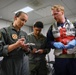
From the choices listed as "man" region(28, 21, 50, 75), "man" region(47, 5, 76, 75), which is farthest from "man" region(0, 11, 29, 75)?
"man" region(28, 21, 50, 75)

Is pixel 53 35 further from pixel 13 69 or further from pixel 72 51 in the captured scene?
pixel 13 69

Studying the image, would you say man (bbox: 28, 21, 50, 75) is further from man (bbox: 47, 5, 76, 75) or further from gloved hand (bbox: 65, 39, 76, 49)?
gloved hand (bbox: 65, 39, 76, 49)

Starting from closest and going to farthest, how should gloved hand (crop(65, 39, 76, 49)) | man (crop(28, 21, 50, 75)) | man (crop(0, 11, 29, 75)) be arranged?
man (crop(0, 11, 29, 75)) < gloved hand (crop(65, 39, 76, 49)) < man (crop(28, 21, 50, 75))

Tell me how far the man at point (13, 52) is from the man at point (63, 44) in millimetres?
462

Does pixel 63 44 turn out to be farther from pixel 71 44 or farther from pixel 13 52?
pixel 13 52

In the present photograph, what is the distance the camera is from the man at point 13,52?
4.37 ft

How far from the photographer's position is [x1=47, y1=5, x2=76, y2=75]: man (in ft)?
5.08

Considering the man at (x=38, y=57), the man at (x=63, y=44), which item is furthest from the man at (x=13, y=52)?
the man at (x=38, y=57)

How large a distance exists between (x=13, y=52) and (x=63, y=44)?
67 centimetres

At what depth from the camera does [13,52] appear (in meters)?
1.41

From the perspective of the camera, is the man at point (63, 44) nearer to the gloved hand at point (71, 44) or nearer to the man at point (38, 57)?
the gloved hand at point (71, 44)

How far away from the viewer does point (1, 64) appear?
1402 mm

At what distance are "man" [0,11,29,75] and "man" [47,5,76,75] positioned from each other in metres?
0.46

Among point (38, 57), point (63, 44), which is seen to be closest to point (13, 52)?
point (63, 44)
